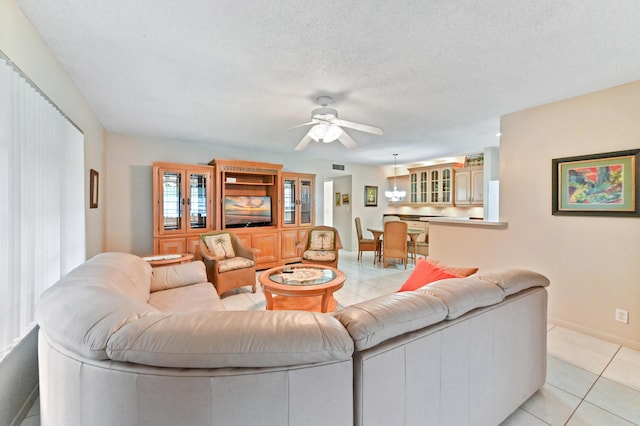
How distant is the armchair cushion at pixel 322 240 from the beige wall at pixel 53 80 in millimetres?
3136

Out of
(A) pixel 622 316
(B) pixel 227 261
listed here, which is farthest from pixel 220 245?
(A) pixel 622 316

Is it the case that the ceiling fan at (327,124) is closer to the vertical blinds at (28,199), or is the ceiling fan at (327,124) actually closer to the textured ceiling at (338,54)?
the textured ceiling at (338,54)

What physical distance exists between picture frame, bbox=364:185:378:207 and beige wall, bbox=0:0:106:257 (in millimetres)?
5836

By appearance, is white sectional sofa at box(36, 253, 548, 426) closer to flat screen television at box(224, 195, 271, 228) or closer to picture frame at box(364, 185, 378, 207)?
flat screen television at box(224, 195, 271, 228)

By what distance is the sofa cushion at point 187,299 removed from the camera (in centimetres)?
219

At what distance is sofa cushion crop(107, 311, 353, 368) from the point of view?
82 cm

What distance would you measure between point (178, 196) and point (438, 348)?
14.8ft

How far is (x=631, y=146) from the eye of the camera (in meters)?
2.42

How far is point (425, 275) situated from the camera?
1970 mm

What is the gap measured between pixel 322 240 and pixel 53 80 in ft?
12.5

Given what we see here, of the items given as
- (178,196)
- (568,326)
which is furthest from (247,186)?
(568,326)

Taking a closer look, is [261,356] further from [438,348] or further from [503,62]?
[503,62]

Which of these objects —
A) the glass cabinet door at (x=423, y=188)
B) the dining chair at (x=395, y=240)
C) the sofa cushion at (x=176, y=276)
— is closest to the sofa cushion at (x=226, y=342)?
the sofa cushion at (x=176, y=276)

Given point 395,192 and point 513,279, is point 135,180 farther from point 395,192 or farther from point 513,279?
point 395,192
